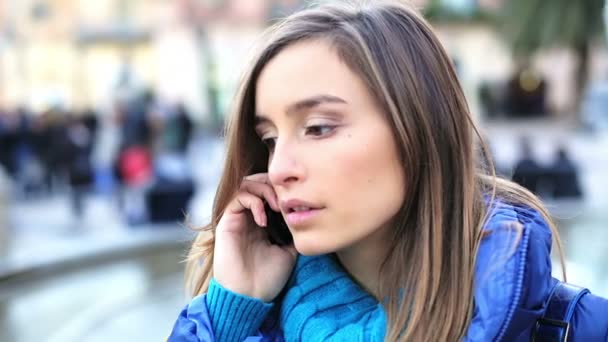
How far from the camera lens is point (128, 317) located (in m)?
5.78

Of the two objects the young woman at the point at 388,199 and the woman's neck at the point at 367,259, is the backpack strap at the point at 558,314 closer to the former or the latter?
the young woman at the point at 388,199

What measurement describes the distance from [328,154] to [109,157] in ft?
32.5

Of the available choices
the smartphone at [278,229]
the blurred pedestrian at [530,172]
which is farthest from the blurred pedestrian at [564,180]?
the smartphone at [278,229]

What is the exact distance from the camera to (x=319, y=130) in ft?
4.30

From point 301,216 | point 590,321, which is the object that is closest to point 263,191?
point 301,216

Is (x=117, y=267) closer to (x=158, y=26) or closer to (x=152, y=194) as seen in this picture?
(x=152, y=194)

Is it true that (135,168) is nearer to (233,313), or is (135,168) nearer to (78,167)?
(78,167)

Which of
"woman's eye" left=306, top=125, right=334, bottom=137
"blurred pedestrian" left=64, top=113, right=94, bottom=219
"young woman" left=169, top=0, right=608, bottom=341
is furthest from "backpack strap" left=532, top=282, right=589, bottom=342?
→ "blurred pedestrian" left=64, top=113, right=94, bottom=219

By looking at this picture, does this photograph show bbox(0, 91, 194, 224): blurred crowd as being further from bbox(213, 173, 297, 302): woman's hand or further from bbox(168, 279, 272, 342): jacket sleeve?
bbox(168, 279, 272, 342): jacket sleeve

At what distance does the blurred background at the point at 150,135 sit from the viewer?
251 inches

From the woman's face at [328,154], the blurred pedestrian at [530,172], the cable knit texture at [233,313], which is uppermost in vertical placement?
the woman's face at [328,154]

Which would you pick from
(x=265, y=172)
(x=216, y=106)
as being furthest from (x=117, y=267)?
(x=216, y=106)

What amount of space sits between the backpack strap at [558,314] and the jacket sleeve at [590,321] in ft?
0.04

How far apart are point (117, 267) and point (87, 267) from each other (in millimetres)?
303
